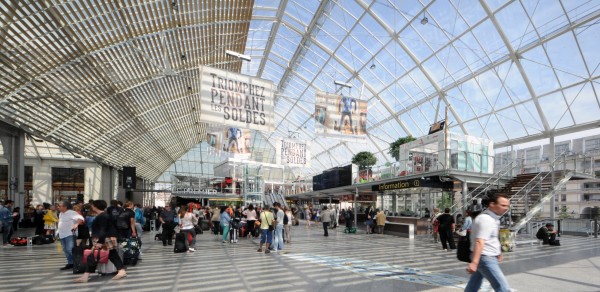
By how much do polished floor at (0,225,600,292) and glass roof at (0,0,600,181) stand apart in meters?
7.15

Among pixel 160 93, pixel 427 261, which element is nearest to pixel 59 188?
pixel 160 93

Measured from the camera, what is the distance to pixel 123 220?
9.19m

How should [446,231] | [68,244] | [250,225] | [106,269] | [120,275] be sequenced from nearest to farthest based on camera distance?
[120,275]
[106,269]
[68,244]
[446,231]
[250,225]

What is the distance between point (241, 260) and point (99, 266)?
140 inches

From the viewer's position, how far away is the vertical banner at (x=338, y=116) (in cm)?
1658

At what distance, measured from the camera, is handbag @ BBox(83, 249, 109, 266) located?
8000 millimetres

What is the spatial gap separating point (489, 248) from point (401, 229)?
15.7 m

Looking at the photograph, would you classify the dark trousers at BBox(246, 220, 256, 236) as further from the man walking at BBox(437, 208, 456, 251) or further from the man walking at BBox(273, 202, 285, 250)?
the man walking at BBox(437, 208, 456, 251)

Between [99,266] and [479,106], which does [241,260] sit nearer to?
[99,266]

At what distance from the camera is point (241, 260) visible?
35.4 feet

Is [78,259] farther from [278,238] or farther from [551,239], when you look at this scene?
[551,239]

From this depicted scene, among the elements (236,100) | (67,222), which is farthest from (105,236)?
(236,100)

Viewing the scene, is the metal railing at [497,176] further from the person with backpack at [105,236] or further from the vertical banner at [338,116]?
the person with backpack at [105,236]

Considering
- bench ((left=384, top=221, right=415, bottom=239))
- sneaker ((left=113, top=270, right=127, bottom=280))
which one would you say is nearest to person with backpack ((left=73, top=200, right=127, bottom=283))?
sneaker ((left=113, top=270, right=127, bottom=280))
